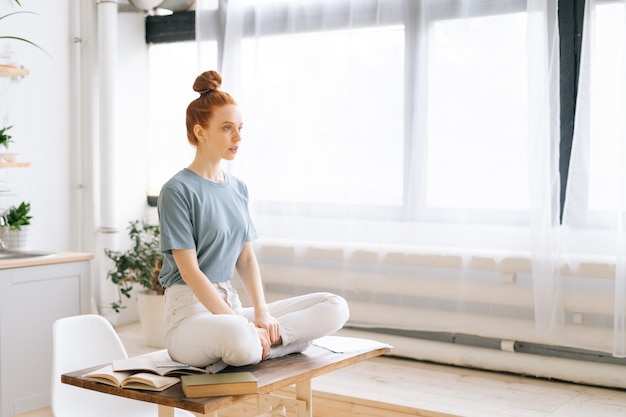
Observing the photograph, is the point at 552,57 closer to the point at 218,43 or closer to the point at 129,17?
the point at 218,43

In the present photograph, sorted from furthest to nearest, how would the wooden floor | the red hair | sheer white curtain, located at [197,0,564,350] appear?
sheer white curtain, located at [197,0,564,350] → the wooden floor → the red hair

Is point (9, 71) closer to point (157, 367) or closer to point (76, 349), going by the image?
point (76, 349)

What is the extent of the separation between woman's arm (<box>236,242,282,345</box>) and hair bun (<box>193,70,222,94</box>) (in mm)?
441

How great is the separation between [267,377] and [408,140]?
212cm

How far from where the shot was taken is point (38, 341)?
3.42m

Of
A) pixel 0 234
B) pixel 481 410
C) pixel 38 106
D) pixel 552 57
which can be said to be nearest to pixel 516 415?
pixel 481 410

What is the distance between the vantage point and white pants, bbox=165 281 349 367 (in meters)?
1.90

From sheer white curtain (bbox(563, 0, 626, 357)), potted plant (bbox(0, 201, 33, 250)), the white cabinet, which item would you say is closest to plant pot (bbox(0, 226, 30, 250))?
potted plant (bbox(0, 201, 33, 250))

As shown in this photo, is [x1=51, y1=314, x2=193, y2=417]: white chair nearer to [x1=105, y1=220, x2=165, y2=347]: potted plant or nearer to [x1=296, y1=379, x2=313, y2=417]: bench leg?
[x1=296, y1=379, x2=313, y2=417]: bench leg

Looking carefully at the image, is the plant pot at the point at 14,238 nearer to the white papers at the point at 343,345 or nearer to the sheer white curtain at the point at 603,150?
the white papers at the point at 343,345

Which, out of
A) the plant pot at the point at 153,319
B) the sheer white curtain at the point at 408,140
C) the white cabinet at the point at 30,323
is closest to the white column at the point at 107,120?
the plant pot at the point at 153,319

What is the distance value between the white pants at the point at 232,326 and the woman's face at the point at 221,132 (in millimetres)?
359

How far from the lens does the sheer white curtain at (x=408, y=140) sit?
345 centimetres

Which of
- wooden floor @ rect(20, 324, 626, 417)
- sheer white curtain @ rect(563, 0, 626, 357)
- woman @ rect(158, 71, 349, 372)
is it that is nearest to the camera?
woman @ rect(158, 71, 349, 372)
